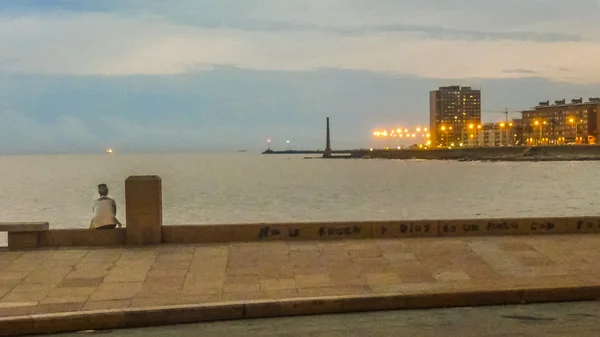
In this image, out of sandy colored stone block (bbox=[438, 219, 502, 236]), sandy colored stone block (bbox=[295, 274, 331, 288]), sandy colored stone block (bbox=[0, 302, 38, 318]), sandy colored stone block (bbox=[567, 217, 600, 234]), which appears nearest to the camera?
sandy colored stone block (bbox=[0, 302, 38, 318])

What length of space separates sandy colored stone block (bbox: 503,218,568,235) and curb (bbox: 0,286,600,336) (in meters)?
3.94

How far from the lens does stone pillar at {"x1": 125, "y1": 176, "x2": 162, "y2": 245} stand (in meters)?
12.6

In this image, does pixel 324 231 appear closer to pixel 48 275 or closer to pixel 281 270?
pixel 281 270

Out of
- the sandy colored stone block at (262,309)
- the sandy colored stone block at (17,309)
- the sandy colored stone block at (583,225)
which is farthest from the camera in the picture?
the sandy colored stone block at (583,225)

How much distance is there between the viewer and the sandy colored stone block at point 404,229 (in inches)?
522

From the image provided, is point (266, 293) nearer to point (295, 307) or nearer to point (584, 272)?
point (295, 307)

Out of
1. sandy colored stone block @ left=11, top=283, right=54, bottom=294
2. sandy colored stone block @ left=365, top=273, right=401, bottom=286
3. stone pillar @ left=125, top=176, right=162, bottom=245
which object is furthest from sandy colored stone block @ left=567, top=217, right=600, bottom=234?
sandy colored stone block @ left=11, top=283, right=54, bottom=294

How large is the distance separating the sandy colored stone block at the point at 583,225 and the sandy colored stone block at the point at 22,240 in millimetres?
9653

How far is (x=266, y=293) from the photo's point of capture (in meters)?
9.48

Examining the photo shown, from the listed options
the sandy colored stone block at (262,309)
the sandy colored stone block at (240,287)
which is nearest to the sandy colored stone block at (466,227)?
the sandy colored stone block at (240,287)

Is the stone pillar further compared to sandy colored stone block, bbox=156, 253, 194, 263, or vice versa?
the stone pillar

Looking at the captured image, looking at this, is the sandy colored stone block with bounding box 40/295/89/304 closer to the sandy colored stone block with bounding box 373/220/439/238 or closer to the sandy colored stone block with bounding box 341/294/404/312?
the sandy colored stone block with bounding box 341/294/404/312

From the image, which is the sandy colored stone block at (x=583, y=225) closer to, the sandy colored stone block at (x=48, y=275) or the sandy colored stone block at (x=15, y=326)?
the sandy colored stone block at (x=48, y=275)

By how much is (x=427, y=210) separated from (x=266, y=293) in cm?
4757
